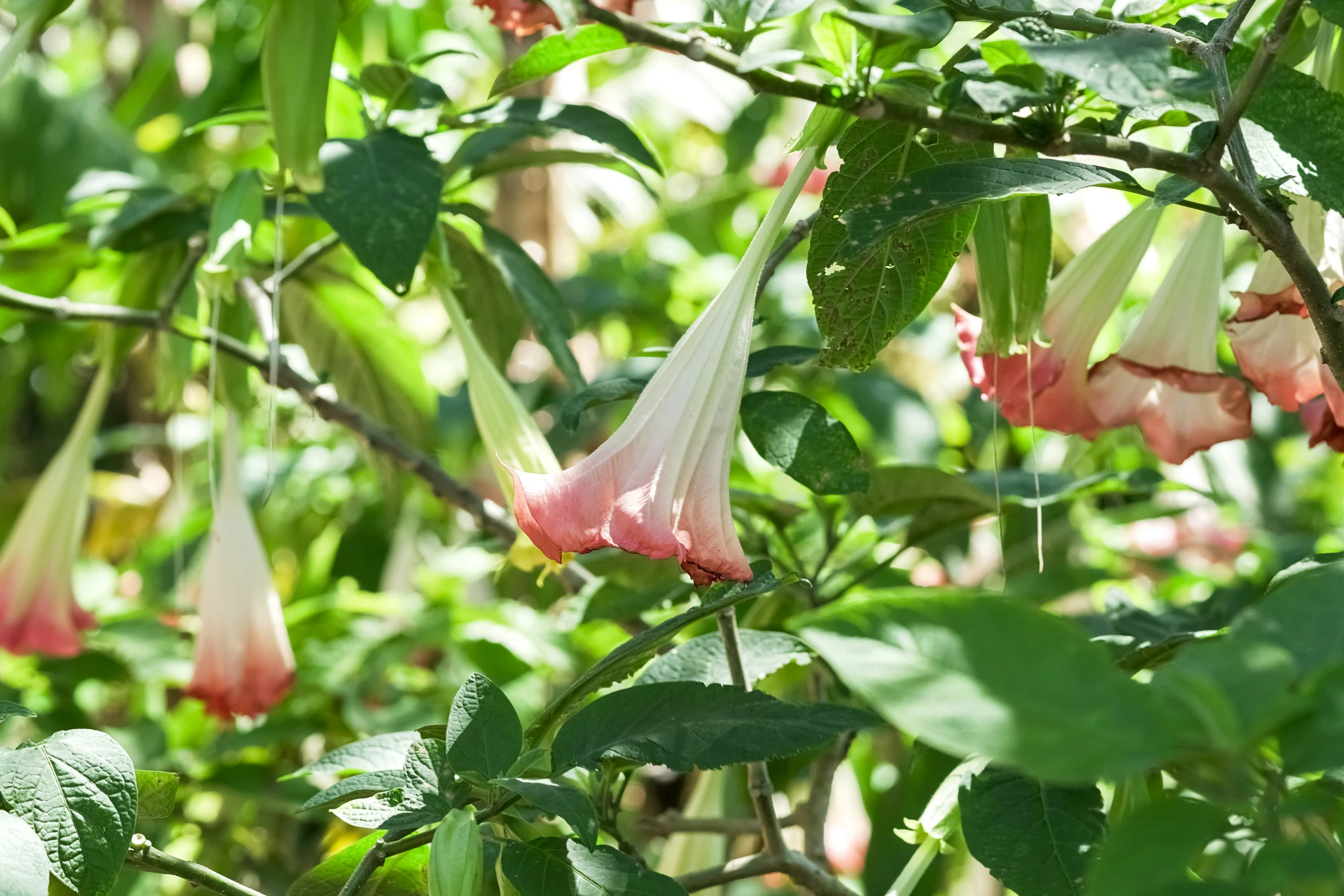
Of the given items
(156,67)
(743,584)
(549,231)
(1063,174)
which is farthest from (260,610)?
(156,67)

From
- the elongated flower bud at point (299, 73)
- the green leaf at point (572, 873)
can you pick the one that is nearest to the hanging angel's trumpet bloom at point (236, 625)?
the elongated flower bud at point (299, 73)

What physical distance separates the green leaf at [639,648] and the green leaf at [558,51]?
156 millimetres

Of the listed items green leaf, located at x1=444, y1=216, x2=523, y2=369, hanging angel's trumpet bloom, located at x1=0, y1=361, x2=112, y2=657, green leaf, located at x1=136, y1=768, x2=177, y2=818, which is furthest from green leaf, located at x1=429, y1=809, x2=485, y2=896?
hanging angel's trumpet bloom, located at x1=0, y1=361, x2=112, y2=657

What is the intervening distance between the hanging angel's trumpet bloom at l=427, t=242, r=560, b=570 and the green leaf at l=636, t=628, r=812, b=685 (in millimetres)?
83

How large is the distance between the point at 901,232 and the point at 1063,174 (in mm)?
55

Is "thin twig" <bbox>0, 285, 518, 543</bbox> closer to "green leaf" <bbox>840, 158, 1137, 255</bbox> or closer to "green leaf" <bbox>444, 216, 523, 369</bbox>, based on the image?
"green leaf" <bbox>444, 216, 523, 369</bbox>

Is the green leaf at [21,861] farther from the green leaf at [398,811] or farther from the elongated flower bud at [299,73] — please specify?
the elongated flower bud at [299,73]

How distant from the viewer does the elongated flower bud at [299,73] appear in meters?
0.41

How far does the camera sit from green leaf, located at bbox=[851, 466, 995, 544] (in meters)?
0.52

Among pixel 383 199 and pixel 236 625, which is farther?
pixel 236 625

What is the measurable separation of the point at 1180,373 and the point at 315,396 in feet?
1.34

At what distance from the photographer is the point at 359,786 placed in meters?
0.32

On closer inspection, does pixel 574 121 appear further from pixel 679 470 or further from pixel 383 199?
pixel 679 470

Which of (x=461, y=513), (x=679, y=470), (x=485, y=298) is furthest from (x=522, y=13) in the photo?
(x=461, y=513)
